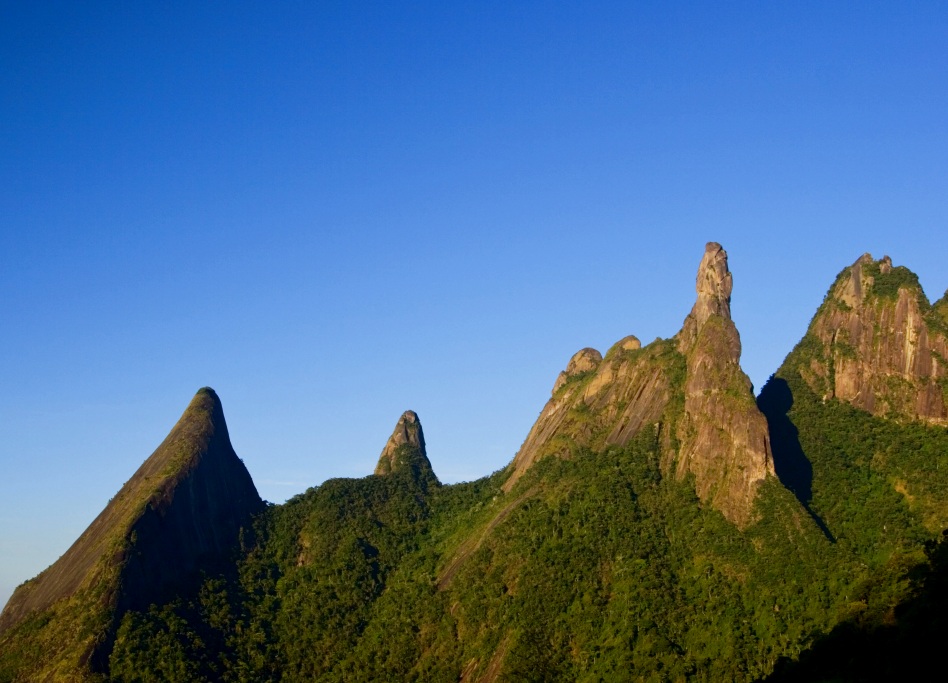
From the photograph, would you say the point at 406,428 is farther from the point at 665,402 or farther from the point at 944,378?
the point at 944,378

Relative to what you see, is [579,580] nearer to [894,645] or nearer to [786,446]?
[786,446]

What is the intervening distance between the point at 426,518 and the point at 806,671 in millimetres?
70190

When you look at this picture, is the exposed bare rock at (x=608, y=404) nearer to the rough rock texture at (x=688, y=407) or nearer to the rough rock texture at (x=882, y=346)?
the rough rock texture at (x=688, y=407)

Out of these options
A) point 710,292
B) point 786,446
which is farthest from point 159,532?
point 786,446

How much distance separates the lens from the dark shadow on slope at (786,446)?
4879 inches

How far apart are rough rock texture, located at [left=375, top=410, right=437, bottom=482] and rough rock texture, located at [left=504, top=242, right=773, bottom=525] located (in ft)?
51.6

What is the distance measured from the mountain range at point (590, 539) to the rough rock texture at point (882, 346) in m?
0.23

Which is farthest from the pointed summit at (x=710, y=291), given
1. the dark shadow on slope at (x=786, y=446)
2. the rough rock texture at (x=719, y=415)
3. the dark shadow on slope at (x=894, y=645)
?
the dark shadow on slope at (x=894, y=645)

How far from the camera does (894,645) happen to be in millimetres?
74062

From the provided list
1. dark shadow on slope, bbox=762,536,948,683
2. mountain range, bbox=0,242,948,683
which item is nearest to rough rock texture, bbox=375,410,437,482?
mountain range, bbox=0,242,948,683

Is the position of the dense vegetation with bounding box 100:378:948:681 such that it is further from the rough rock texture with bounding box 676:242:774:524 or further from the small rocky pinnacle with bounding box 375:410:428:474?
the small rocky pinnacle with bounding box 375:410:428:474

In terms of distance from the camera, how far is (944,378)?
12725cm

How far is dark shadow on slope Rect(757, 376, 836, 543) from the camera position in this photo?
4879 inches

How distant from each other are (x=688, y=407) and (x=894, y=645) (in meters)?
54.1
